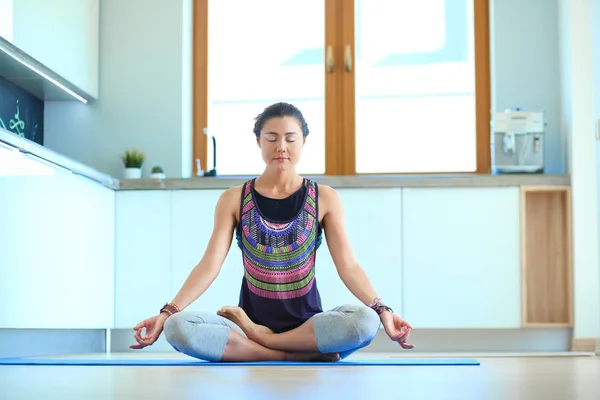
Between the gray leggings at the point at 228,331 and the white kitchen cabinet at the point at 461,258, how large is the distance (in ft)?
6.74

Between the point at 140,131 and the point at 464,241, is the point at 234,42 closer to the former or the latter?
the point at 140,131

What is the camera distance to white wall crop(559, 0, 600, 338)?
4.73 meters

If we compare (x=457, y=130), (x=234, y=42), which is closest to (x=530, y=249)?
(x=457, y=130)

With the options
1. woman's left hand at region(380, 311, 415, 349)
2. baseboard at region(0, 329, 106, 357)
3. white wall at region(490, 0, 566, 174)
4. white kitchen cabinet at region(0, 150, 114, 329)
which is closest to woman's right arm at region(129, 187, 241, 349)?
woman's left hand at region(380, 311, 415, 349)

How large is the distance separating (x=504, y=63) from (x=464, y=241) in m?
1.06

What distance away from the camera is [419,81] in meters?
5.46

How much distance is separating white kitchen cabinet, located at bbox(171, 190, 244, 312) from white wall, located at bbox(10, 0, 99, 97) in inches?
33.3

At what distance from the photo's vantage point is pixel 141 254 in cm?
493

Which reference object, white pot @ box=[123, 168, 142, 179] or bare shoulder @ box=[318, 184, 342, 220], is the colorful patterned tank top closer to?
bare shoulder @ box=[318, 184, 342, 220]

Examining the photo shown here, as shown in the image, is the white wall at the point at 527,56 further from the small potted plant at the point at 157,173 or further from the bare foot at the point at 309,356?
the bare foot at the point at 309,356

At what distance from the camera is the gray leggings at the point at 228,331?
2.66 meters

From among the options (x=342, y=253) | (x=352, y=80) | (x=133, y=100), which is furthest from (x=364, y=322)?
(x=133, y=100)

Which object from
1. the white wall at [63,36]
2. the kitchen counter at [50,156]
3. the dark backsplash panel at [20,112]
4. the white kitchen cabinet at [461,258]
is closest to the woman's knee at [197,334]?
the kitchen counter at [50,156]

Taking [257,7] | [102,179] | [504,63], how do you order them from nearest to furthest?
[102,179] → [504,63] → [257,7]
